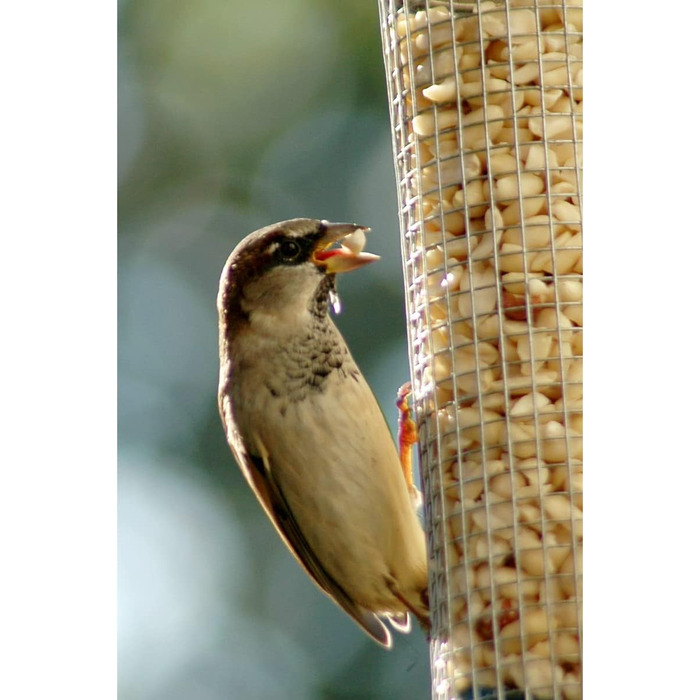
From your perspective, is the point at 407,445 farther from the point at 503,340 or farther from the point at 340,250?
the point at 503,340

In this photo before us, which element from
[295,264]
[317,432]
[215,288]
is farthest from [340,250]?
[215,288]

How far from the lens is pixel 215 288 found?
2.69m

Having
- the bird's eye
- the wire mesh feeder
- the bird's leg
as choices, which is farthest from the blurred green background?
the wire mesh feeder

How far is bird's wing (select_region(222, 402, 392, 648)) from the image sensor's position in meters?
2.29

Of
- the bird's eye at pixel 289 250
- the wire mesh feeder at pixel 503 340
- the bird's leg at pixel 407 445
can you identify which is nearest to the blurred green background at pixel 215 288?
the bird's leg at pixel 407 445

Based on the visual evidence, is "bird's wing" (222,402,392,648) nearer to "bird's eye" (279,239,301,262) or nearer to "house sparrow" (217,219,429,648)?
"house sparrow" (217,219,429,648)

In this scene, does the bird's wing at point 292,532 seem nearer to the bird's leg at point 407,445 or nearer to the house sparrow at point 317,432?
the house sparrow at point 317,432

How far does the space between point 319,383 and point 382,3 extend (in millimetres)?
614

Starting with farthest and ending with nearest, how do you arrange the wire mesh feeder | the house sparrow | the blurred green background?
the blurred green background < the house sparrow < the wire mesh feeder

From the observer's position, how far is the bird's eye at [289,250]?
233 cm

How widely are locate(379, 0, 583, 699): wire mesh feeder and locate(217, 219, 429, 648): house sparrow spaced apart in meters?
0.24
